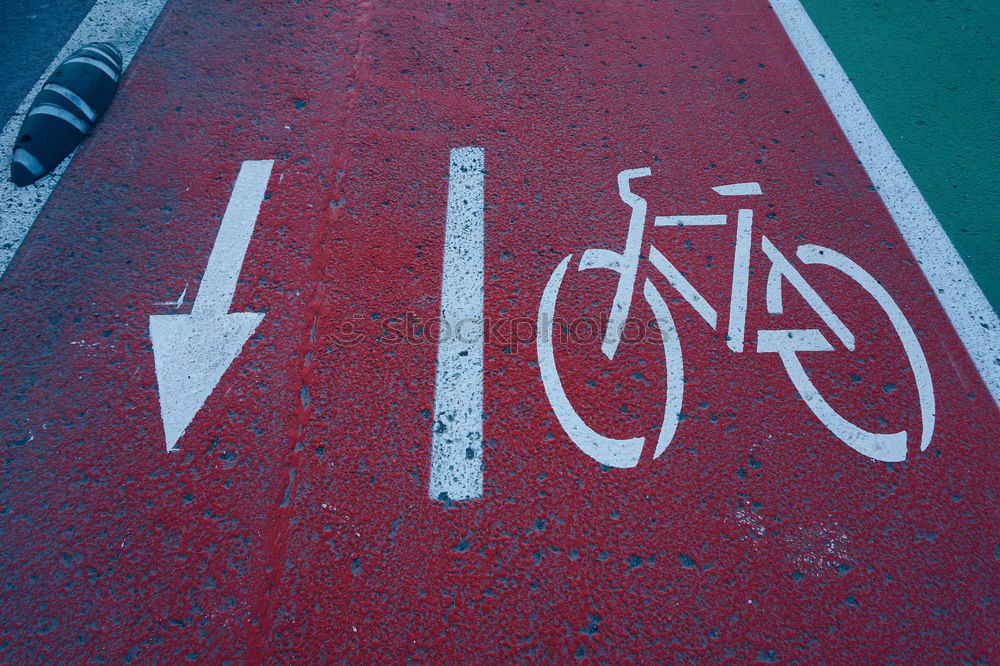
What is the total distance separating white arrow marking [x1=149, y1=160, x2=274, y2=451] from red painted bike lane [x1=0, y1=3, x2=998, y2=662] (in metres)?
0.07

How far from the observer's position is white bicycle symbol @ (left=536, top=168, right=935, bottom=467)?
2711mm

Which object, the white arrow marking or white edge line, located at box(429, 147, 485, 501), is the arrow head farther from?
white edge line, located at box(429, 147, 485, 501)

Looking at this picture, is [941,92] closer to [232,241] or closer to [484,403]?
[484,403]

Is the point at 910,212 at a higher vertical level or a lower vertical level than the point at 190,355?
higher

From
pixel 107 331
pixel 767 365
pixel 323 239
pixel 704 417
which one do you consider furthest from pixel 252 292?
pixel 767 365

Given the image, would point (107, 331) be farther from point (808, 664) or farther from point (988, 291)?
point (988, 291)

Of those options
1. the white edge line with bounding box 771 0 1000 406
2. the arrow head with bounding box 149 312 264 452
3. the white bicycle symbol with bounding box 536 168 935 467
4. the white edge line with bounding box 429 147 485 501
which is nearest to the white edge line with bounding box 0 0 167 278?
the arrow head with bounding box 149 312 264 452

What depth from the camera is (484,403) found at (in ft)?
9.22

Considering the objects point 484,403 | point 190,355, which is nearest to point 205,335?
point 190,355

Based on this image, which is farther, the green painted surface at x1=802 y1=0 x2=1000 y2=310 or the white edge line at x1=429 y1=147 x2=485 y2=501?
the green painted surface at x1=802 y1=0 x2=1000 y2=310

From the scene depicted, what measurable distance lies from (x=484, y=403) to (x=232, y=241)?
→ 77.5 inches

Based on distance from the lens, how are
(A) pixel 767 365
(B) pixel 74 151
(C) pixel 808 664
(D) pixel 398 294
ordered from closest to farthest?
(C) pixel 808 664, (A) pixel 767 365, (D) pixel 398 294, (B) pixel 74 151

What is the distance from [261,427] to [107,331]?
119 cm

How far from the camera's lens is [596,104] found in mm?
4016
